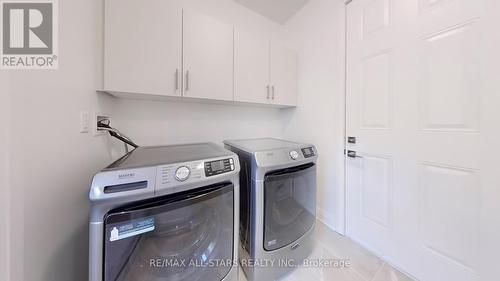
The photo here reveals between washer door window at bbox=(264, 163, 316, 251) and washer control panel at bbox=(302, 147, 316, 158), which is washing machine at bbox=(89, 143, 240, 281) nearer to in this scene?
washer door window at bbox=(264, 163, 316, 251)

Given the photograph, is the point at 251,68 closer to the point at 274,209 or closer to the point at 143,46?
the point at 143,46

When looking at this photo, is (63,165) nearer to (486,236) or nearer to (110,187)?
(110,187)

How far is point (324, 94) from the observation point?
1.85 metres

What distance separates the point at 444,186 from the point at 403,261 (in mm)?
622

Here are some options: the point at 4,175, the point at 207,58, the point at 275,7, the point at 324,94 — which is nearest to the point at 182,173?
the point at 4,175

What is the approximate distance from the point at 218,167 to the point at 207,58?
107cm

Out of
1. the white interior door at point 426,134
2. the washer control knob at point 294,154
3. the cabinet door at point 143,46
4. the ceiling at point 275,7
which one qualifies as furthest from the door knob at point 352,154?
the ceiling at point 275,7

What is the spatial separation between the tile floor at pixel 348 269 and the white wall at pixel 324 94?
0.86 feet

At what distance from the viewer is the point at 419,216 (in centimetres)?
119

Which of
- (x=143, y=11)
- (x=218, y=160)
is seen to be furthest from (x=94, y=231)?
(x=143, y=11)

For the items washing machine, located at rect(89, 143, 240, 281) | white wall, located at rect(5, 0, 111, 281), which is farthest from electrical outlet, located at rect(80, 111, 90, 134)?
washing machine, located at rect(89, 143, 240, 281)

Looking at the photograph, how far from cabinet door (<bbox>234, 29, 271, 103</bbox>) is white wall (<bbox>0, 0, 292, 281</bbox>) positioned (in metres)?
1.00

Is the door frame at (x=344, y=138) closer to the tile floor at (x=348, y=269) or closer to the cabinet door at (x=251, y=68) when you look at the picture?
the tile floor at (x=348, y=269)

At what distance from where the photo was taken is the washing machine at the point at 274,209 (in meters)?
1.09
